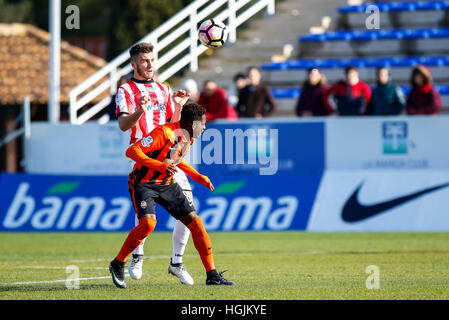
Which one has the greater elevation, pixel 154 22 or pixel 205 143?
pixel 154 22

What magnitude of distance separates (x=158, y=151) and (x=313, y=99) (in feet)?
32.6

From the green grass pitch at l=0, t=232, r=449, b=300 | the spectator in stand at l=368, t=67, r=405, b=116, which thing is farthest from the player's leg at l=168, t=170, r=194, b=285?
the spectator in stand at l=368, t=67, r=405, b=116

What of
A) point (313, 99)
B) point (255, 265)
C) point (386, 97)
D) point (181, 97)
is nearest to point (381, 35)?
point (313, 99)

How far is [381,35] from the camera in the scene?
24.1 meters

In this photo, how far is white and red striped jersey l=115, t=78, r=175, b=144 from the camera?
9414mm

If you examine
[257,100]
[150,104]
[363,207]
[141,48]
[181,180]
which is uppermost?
[141,48]

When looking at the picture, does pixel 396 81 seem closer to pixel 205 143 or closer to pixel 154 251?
pixel 205 143

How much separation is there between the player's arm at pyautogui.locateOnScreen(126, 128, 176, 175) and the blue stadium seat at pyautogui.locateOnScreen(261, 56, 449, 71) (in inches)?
552

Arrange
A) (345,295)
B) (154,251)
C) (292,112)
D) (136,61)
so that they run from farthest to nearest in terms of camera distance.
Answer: (292,112) → (154,251) → (136,61) → (345,295)

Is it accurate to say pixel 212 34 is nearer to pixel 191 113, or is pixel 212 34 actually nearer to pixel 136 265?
pixel 191 113

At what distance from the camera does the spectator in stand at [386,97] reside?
711 inches

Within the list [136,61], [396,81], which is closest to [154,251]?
[136,61]

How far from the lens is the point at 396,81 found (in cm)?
2252

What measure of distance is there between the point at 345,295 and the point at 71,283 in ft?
8.71
